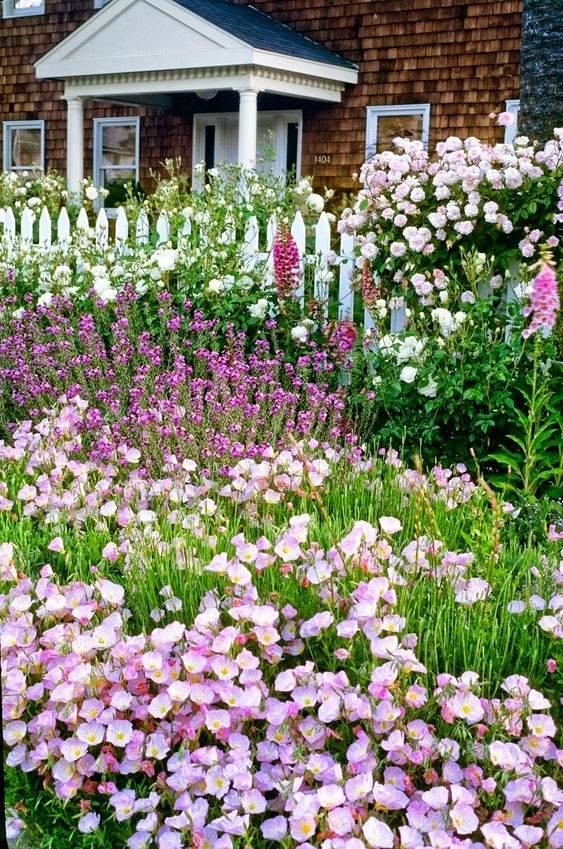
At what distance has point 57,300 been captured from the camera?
641cm

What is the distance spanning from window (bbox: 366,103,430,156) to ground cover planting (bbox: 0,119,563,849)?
789cm

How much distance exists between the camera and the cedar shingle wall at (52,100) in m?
15.9

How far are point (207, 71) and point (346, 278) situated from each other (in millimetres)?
7968

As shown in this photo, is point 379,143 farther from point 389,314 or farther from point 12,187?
point 389,314

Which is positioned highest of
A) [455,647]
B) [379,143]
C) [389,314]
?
[379,143]

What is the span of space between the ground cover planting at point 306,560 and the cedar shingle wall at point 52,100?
Answer: 10266 millimetres

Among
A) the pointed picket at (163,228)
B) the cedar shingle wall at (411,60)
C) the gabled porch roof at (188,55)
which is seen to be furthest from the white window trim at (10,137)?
the pointed picket at (163,228)

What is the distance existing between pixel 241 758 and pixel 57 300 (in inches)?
181

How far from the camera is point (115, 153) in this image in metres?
16.4

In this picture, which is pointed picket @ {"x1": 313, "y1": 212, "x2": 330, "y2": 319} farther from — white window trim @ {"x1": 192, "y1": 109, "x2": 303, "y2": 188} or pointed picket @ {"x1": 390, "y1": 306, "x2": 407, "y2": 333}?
white window trim @ {"x1": 192, "y1": 109, "x2": 303, "y2": 188}

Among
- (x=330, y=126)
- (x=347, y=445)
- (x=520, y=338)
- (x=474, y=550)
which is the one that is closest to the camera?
(x=474, y=550)

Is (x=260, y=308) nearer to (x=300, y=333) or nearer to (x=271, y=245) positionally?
(x=300, y=333)

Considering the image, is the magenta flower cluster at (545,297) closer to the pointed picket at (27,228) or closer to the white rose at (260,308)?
the white rose at (260,308)

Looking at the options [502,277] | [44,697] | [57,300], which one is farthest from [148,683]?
[57,300]
